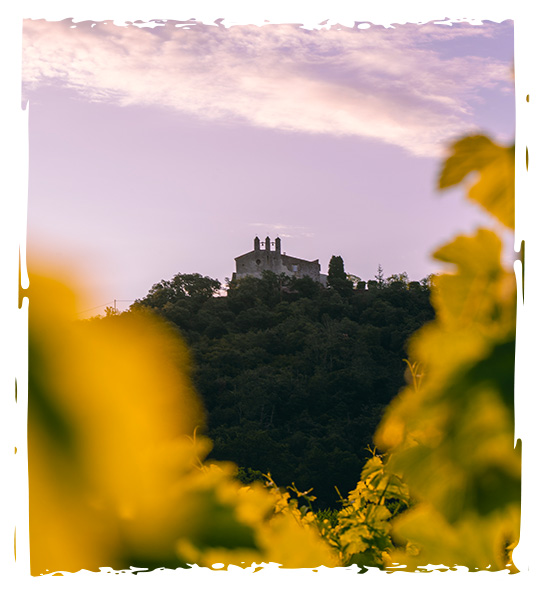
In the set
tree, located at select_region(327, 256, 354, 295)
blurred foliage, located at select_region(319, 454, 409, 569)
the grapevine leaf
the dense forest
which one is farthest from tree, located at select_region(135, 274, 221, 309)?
the grapevine leaf

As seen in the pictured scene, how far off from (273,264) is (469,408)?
16.0m

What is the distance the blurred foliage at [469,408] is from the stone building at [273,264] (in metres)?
15.2

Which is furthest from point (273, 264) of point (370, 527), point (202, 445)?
point (202, 445)

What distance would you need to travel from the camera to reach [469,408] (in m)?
0.27

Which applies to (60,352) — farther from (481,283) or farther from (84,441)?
(481,283)

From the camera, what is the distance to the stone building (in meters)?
16.2

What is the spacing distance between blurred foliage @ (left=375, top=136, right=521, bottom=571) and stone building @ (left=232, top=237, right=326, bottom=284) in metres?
15.2

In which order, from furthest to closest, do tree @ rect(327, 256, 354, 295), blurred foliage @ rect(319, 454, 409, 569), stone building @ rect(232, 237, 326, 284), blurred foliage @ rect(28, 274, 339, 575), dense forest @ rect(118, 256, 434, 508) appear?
stone building @ rect(232, 237, 326, 284) → tree @ rect(327, 256, 354, 295) → dense forest @ rect(118, 256, 434, 508) → blurred foliage @ rect(319, 454, 409, 569) → blurred foliage @ rect(28, 274, 339, 575)

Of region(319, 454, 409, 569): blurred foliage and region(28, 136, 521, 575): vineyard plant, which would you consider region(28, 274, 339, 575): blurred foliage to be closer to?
region(28, 136, 521, 575): vineyard plant

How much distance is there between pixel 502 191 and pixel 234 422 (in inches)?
539

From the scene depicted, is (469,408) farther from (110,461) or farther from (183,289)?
(183,289)

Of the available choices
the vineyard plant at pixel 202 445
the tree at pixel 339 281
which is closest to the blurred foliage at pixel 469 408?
the vineyard plant at pixel 202 445

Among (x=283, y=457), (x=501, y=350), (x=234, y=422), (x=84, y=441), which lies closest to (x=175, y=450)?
(x=84, y=441)

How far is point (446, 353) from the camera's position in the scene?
27 centimetres
